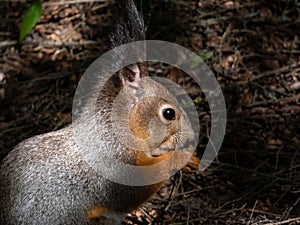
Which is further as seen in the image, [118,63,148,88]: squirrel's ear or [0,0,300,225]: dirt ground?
[0,0,300,225]: dirt ground

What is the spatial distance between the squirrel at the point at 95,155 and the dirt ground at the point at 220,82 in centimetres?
70

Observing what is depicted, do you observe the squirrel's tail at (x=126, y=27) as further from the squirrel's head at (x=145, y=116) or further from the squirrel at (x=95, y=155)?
the squirrel's head at (x=145, y=116)

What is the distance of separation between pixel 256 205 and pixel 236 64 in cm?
145

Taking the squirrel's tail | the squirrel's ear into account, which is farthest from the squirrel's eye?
the squirrel's tail

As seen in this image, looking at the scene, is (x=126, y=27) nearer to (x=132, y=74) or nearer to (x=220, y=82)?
(x=132, y=74)

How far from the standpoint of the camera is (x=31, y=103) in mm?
5004

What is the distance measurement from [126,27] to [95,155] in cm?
63

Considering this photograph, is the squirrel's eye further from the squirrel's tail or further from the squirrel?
the squirrel's tail

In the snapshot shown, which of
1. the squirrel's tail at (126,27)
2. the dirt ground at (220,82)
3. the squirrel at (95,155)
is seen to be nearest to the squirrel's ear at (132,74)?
the squirrel at (95,155)

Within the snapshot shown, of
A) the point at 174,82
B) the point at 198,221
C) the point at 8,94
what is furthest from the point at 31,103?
the point at 198,221

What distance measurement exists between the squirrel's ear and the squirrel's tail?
0.13 metres

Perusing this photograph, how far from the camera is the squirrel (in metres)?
3.13

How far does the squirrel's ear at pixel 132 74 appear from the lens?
10.5ft

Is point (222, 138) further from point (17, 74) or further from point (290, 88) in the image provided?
point (17, 74)
